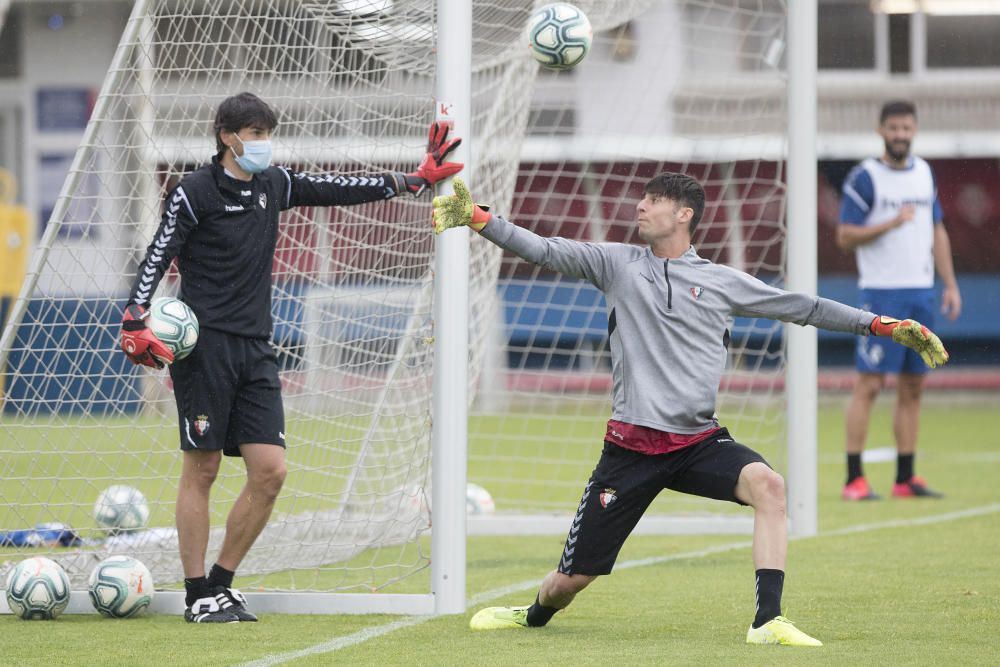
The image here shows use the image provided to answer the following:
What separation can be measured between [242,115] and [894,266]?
5.26m

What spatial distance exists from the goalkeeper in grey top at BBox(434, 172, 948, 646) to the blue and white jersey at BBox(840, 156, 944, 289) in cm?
448

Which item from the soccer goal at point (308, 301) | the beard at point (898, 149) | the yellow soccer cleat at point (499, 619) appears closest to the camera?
the yellow soccer cleat at point (499, 619)

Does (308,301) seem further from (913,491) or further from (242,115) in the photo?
(913,491)

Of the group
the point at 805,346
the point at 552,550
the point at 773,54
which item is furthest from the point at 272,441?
the point at 773,54

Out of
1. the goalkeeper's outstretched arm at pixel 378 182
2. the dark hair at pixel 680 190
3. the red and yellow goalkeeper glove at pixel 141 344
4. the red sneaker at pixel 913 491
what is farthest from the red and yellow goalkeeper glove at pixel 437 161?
the red sneaker at pixel 913 491

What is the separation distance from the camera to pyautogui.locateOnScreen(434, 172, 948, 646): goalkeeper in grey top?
537cm

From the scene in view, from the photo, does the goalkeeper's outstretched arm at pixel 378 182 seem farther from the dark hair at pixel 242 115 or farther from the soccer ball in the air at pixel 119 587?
the soccer ball in the air at pixel 119 587

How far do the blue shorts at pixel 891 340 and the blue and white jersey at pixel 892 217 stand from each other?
56 mm

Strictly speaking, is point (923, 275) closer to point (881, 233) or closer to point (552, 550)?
point (881, 233)

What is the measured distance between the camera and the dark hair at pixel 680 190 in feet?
18.1

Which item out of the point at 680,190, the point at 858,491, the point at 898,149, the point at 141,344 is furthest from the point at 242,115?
the point at 858,491

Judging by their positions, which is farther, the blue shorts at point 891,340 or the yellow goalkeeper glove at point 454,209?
the blue shorts at point 891,340

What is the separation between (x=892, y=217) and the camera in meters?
9.84

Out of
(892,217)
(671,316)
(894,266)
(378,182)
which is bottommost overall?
(671,316)
